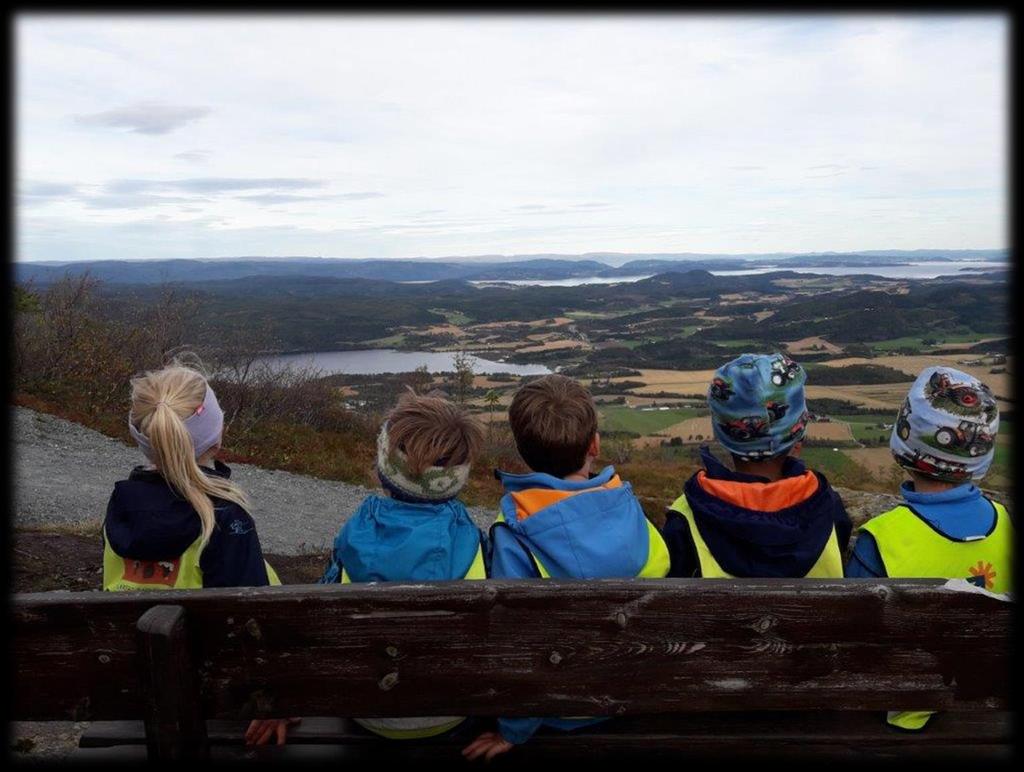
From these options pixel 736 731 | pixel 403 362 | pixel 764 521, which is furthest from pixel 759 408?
pixel 403 362

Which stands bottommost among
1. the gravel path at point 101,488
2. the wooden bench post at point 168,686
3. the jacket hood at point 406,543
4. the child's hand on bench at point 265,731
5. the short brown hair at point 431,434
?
the gravel path at point 101,488

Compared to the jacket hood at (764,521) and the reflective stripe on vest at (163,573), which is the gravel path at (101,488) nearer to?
the reflective stripe on vest at (163,573)

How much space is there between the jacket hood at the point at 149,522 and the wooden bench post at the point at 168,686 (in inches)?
25.8

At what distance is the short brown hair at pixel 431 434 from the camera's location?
Result: 7.21ft

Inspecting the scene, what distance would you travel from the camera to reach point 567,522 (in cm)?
211

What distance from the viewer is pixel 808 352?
2194 inches

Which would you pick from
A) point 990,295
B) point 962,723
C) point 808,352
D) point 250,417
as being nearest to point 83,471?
point 250,417

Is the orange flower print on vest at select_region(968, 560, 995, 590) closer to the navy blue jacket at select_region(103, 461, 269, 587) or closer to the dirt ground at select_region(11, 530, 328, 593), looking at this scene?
the navy blue jacket at select_region(103, 461, 269, 587)

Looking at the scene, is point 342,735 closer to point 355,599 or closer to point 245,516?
point 355,599

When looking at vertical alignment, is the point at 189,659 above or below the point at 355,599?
below

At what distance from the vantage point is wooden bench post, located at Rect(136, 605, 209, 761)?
157 cm

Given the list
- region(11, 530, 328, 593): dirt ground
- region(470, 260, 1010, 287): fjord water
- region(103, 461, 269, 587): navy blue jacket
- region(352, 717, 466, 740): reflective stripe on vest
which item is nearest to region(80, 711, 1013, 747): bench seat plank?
region(352, 717, 466, 740): reflective stripe on vest

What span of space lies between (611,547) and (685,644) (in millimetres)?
486

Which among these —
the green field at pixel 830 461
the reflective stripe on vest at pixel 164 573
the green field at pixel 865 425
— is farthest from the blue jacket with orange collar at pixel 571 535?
the green field at pixel 865 425
